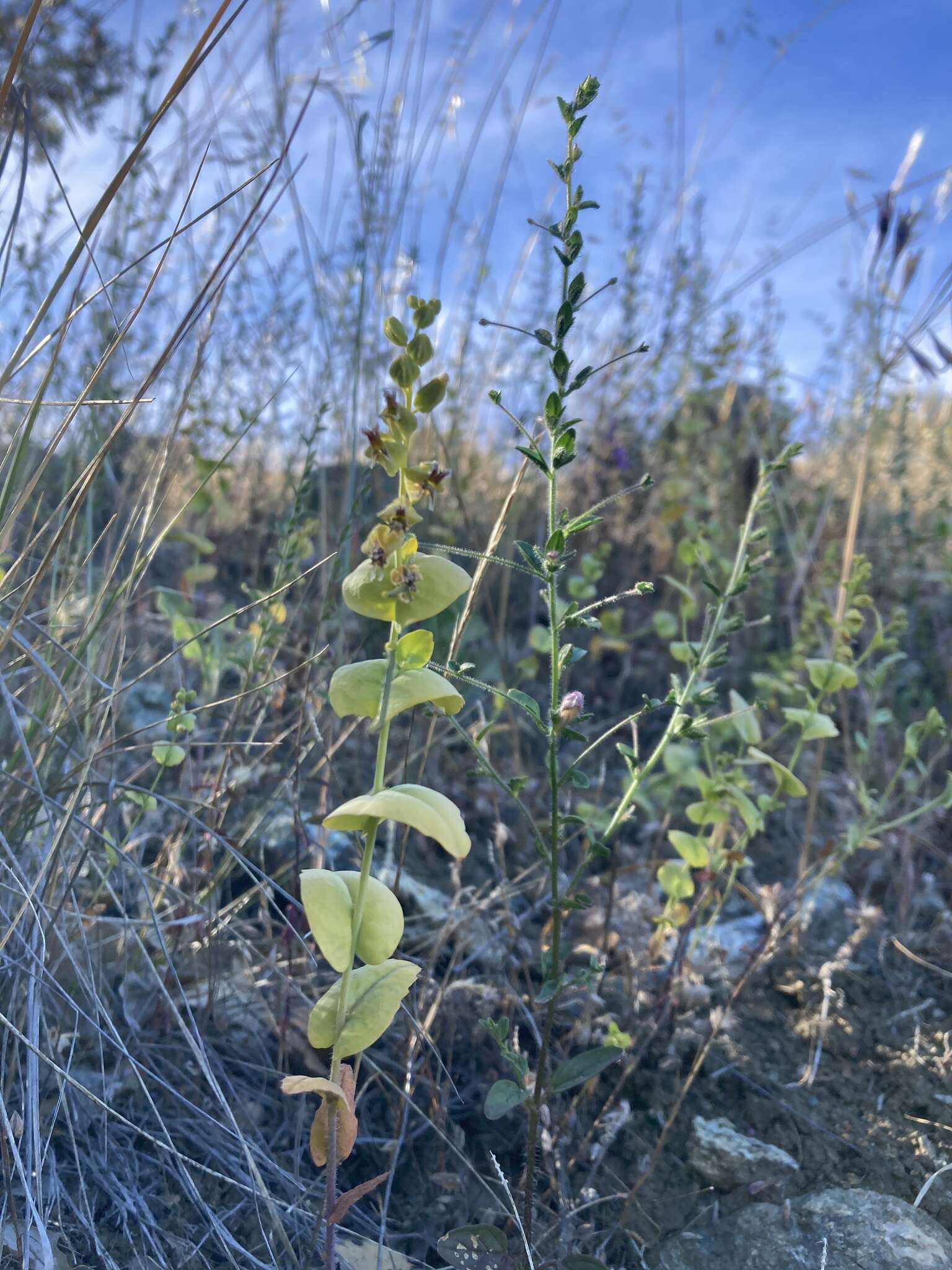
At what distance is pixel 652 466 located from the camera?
2.84 meters

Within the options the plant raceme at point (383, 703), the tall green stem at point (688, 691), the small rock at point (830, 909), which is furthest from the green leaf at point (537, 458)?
the small rock at point (830, 909)

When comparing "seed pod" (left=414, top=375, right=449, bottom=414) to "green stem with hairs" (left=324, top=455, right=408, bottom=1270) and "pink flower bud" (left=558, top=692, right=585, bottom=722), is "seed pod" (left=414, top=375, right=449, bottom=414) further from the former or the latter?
"pink flower bud" (left=558, top=692, right=585, bottom=722)

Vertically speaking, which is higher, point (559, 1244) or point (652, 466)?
point (652, 466)

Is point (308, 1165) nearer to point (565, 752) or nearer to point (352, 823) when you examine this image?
point (352, 823)

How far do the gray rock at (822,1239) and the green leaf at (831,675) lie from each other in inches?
25.6

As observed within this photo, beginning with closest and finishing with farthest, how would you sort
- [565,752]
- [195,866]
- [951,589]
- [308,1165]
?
[308,1165], [195,866], [565,752], [951,589]

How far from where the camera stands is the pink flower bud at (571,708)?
0.81 m

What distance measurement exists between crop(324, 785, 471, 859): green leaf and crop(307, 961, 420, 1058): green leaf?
5.6 inches

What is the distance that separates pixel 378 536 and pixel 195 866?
70 cm

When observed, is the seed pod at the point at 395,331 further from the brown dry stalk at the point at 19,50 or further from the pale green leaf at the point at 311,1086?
the pale green leaf at the point at 311,1086

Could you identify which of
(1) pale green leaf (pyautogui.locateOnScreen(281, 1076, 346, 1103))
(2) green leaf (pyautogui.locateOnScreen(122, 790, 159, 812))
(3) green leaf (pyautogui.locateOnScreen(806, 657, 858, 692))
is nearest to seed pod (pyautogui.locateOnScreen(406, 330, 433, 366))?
(1) pale green leaf (pyautogui.locateOnScreen(281, 1076, 346, 1103))

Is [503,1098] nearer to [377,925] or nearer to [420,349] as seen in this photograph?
[377,925]

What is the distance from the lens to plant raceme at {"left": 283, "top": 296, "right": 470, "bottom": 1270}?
25.8 inches

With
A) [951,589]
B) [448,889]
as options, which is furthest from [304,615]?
[951,589]
